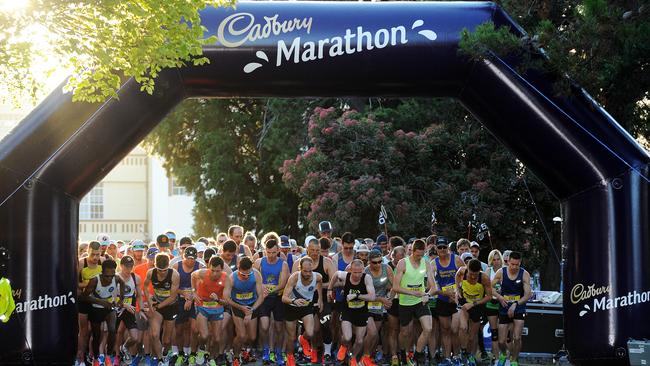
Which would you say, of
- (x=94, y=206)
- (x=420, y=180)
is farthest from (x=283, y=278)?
(x=94, y=206)

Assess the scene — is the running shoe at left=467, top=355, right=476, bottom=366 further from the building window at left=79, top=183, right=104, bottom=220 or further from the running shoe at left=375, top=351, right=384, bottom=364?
the building window at left=79, top=183, right=104, bottom=220

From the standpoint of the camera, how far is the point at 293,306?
15227mm

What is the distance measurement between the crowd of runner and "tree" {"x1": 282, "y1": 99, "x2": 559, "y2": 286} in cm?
736

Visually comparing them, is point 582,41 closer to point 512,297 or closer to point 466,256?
point 512,297

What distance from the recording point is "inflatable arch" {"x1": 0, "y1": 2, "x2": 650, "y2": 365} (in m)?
12.8

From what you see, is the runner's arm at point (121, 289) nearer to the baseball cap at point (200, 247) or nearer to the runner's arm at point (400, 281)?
the baseball cap at point (200, 247)

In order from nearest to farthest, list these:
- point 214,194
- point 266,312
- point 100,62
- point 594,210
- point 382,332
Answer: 1. point 100,62
2. point 594,210
3. point 266,312
4. point 382,332
5. point 214,194

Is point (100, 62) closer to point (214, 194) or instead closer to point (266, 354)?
point (266, 354)

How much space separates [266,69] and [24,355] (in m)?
4.24

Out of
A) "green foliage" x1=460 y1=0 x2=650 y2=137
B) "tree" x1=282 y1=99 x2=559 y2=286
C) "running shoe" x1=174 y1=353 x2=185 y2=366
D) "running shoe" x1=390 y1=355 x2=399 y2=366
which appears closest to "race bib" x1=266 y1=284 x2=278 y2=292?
"running shoe" x1=174 y1=353 x2=185 y2=366

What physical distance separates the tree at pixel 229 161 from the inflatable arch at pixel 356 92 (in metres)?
16.0

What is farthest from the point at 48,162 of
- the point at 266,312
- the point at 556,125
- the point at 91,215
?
the point at 91,215

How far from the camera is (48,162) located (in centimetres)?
1300

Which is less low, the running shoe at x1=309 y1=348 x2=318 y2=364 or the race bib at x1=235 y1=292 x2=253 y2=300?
the race bib at x1=235 y1=292 x2=253 y2=300
